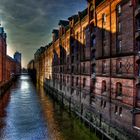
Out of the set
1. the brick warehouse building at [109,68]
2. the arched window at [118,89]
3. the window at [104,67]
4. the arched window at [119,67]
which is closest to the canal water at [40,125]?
the brick warehouse building at [109,68]

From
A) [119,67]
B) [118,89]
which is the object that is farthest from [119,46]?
[118,89]

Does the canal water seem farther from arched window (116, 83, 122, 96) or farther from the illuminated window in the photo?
the illuminated window

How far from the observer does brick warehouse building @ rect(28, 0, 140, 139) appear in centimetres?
2117

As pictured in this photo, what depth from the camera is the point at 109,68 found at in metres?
26.0

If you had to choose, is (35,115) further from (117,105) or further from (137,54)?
(137,54)

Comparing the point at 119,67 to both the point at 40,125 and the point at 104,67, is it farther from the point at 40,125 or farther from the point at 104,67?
the point at 40,125

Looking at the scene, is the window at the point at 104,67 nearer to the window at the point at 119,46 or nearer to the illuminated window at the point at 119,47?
Result: the illuminated window at the point at 119,47

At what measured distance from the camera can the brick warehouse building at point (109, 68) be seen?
21.2 metres

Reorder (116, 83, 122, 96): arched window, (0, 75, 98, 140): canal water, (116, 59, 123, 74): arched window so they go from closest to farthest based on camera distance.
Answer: (116, 59, 123, 74): arched window → (116, 83, 122, 96): arched window → (0, 75, 98, 140): canal water

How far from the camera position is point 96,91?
1185 inches

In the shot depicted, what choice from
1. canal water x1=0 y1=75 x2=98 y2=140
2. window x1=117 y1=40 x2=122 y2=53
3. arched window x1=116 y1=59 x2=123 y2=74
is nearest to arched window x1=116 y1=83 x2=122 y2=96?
arched window x1=116 y1=59 x2=123 y2=74

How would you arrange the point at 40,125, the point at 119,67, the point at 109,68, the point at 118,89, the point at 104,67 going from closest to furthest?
the point at 119,67, the point at 118,89, the point at 109,68, the point at 104,67, the point at 40,125

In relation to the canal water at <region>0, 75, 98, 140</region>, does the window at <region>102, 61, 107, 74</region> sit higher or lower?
higher

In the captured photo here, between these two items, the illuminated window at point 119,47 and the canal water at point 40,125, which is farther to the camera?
the canal water at point 40,125
